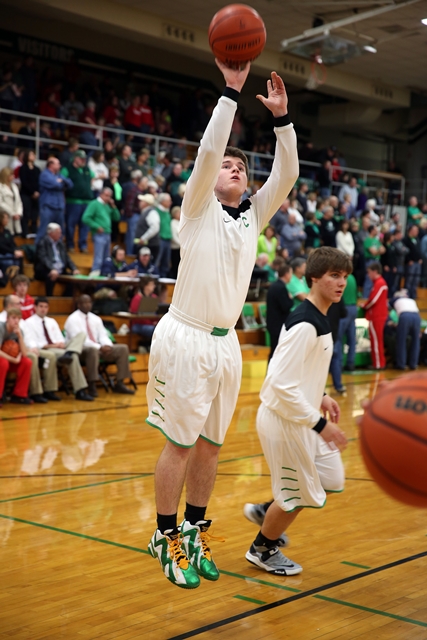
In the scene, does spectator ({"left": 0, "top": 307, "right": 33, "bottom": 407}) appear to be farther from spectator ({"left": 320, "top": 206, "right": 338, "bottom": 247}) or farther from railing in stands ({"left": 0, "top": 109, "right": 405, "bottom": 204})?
spectator ({"left": 320, "top": 206, "right": 338, "bottom": 247})

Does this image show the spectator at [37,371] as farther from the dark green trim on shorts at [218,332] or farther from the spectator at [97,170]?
the dark green trim on shorts at [218,332]

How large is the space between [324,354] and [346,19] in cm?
1316

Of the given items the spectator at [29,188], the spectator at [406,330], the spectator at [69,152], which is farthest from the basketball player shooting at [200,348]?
the spectator at [406,330]

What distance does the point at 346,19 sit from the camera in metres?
15.9

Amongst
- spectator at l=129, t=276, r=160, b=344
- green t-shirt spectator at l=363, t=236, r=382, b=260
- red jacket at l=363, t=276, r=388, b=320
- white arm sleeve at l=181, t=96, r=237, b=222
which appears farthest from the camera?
green t-shirt spectator at l=363, t=236, r=382, b=260

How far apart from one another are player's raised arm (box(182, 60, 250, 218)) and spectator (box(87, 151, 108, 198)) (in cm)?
1059

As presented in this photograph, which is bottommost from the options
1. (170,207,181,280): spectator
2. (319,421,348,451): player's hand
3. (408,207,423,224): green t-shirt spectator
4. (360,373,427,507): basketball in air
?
(319,421,348,451): player's hand

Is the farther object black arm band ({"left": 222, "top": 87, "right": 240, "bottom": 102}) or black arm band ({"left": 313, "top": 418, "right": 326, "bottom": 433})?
black arm band ({"left": 313, "top": 418, "right": 326, "bottom": 433})

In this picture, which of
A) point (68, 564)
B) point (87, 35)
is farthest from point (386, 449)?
point (87, 35)

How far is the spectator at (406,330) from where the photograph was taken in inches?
587

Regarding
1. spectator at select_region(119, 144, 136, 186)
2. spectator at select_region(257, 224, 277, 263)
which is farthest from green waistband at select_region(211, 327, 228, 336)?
spectator at select_region(119, 144, 136, 186)

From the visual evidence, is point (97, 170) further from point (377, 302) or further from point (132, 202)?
point (377, 302)

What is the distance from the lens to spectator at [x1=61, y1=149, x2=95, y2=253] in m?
13.4

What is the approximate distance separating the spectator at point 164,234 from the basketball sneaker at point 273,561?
9.53 m
